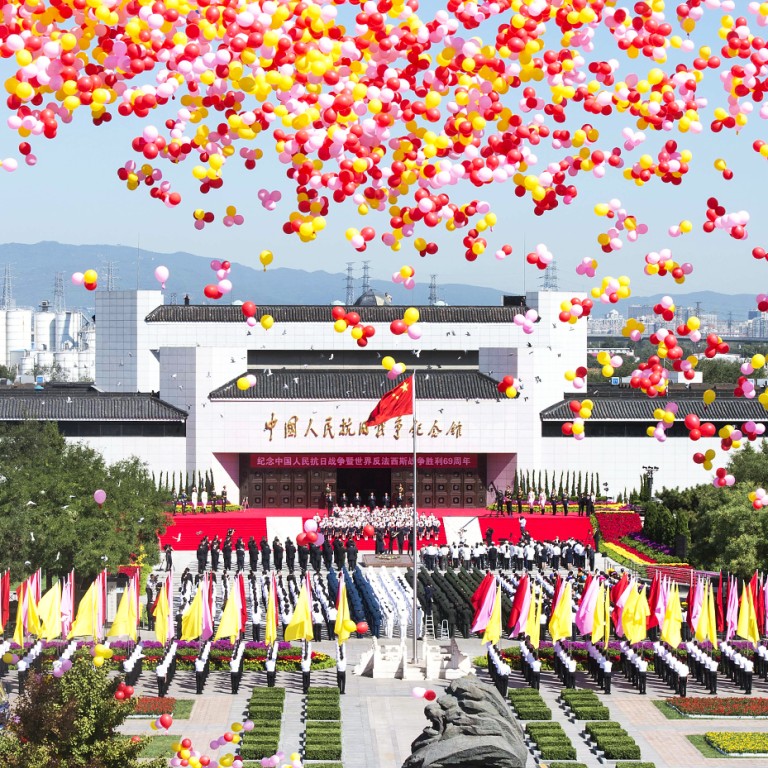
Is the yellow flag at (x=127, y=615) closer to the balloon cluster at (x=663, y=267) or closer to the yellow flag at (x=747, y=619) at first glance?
the yellow flag at (x=747, y=619)

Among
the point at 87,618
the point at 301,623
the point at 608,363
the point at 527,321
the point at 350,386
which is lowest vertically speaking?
the point at 301,623

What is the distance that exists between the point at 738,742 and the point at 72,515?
2041cm

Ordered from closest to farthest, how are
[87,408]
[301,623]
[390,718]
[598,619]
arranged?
[390,718] → [301,623] → [598,619] → [87,408]

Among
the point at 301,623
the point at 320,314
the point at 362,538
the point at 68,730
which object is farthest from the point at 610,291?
the point at 320,314

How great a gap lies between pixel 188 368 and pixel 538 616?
106ft

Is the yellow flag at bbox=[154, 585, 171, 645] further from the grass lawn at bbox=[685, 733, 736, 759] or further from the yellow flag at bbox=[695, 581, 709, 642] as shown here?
the yellow flag at bbox=[695, 581, 709, 642]

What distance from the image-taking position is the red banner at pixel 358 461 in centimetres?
6122

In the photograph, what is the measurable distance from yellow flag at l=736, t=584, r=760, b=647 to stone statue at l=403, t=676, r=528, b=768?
17858 millimetres

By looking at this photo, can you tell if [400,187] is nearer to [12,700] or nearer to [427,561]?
[12,700]

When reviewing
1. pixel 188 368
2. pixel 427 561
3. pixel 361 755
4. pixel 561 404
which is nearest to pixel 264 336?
pixel 188 368

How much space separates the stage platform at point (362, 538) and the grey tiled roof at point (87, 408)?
6434 millimetres

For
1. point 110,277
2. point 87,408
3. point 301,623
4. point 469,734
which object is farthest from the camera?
point 110,277

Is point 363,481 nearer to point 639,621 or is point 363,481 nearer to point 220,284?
point 639,621

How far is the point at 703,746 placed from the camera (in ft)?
88.1
